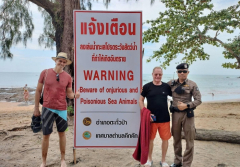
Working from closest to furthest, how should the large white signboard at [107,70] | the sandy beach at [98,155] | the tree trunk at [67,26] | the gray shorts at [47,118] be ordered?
the gray shorts at [47,118] < the large white signboard at [107,70] < the sandy beach at [98,155] < the tree trunk at [67,26]

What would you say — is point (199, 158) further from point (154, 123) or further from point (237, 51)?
point (237, 51)

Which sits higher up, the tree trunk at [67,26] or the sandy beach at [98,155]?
the tree trunk at [67,26]

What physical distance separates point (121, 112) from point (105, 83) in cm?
54

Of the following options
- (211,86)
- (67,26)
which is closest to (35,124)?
(67,26)

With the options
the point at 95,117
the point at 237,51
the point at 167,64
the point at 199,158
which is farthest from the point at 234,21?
the point at 95,117

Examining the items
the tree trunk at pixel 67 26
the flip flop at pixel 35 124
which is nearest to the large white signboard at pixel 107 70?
the flip flop at pixel 35 124

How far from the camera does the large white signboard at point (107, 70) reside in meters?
3.30

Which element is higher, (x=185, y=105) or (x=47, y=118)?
(x=185, y=105)

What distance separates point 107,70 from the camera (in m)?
3.33

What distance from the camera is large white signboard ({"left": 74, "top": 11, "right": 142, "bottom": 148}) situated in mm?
3297

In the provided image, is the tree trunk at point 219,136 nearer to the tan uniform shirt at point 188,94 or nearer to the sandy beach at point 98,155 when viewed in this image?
the sandy beach at point 98,155

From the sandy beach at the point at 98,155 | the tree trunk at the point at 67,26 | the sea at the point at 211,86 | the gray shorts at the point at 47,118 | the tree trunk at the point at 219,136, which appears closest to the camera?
the gray shorts at the point at 47,118

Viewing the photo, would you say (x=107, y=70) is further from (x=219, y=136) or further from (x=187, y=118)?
(x=219, y=136)

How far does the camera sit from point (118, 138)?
344 cm
